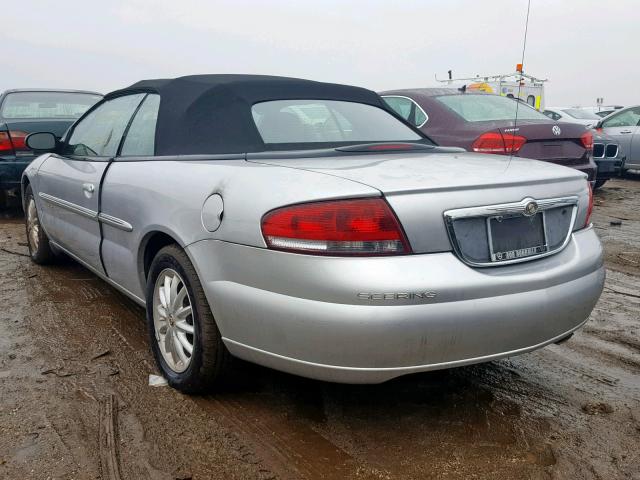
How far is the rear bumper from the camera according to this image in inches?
83.0

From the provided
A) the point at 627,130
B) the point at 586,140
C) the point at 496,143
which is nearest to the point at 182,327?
the point at 496,143

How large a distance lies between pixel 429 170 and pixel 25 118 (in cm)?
655

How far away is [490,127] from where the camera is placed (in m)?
5.99

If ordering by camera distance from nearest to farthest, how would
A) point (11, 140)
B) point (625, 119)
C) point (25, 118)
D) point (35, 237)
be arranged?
point (35, 237), point (11, 140), point (25, 118), point (625, 119)

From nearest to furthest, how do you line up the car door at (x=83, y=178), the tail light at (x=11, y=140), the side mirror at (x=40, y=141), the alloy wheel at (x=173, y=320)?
the alloy wheel at (x=173, y=320), the car door at (x=83, y=178), the side mirror at (x=40, y=141), the tail light at (x=11, y=140)

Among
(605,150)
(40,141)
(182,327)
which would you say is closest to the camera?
(182,327)

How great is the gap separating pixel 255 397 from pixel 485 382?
112cm

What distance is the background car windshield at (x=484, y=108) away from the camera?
6297 millimetres

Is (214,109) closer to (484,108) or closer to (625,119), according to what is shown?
(484,108)

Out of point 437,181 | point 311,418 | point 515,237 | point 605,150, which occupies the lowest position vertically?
point 311,418

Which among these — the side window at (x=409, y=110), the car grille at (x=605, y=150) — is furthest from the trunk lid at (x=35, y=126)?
the car grille at (x=605, y=150)

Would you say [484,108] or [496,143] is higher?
[484,108]

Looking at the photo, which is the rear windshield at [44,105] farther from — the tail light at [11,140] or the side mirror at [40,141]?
the side mirror at [40,141]

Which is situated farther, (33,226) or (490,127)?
(490,127)
